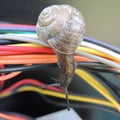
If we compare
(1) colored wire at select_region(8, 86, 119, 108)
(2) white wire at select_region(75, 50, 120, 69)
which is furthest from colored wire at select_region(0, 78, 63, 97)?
(2) white wire at select_region(75, 50, 120, 69)

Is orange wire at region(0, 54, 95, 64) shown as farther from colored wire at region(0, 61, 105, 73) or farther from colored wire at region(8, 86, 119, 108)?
colored wire at region(8, 86, 119, 108)

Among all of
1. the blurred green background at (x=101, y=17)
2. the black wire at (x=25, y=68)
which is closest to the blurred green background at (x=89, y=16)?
the blurred green background at (x=101, y=17)

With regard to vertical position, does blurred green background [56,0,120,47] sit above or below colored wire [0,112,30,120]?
above

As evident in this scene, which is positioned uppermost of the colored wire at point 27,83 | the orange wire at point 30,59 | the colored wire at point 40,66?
the orange wire at point 30,59

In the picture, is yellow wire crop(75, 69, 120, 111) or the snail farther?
yellow wire crop(75, 69, 120, 111)

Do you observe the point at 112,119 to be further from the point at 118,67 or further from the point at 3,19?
the point at 3,19

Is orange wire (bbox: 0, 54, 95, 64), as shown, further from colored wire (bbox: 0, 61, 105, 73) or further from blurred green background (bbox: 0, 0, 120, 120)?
blurred green background (bbox: 0, 0, 120, 120)

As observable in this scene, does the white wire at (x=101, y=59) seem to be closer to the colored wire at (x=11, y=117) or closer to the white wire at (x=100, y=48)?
the white wire at (x=100, y=48)

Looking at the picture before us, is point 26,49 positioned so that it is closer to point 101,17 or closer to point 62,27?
point 62,27

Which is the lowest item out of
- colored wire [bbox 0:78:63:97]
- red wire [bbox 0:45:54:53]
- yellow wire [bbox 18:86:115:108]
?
yellow wire [bbox 18:86:115:108]

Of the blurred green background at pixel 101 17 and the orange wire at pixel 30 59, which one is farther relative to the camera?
the blurred green background at pixel 101 17

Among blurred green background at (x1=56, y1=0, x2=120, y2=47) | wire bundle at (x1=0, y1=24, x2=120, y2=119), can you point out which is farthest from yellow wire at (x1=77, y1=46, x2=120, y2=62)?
blurred green background at (x1=56, y1=0, x2=120, y2=47)
